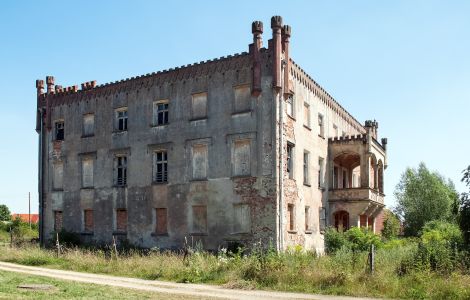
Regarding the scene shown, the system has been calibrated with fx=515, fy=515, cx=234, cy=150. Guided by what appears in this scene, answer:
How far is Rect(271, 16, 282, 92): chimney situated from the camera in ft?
80.9

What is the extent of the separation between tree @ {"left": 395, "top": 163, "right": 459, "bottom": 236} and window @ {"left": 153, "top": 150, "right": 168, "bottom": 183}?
2755cm

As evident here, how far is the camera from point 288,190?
25641 mm

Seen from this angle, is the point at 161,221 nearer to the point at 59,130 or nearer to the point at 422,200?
the point at 59,130

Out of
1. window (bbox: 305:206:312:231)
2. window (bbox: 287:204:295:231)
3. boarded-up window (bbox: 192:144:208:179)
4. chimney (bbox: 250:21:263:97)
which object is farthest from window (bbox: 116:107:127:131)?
window (bbox: 305:206:312:231)

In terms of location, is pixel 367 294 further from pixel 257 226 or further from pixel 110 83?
pixel 110 83

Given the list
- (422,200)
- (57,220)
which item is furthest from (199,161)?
(422,200)

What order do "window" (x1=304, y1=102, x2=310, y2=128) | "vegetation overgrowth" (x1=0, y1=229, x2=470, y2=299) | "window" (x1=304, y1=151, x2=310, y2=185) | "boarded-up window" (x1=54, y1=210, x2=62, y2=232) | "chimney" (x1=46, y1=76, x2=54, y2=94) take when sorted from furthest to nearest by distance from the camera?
"chimney" (x1=46, y1=76, x2=54, y2=94), "boarded-up window" (x1=54, y1=210, x2=62, y2=232), "window" (x1=304, y1=102, x2=310, y2=128), "window" (x1=304, y1=151, x2=310, y2=185), "vegetation overgrowth" (x1=0, y1=229, x2=470, y2=299)

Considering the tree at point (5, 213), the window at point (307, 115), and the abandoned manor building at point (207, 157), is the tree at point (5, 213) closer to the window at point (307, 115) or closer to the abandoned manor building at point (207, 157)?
the abandoned manor building at point (207, 157)

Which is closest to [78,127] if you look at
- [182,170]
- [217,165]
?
[182,170]

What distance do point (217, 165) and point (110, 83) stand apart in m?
9.57

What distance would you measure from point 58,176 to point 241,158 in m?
14.1

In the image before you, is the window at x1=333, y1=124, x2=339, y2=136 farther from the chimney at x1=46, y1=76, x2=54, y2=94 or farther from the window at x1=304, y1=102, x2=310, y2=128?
the chimney at x1=46, y1=76, x2=54, y2=94

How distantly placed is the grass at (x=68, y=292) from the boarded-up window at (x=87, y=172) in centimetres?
1536

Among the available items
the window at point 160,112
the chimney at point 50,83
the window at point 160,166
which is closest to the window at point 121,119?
the window at point 160,112
